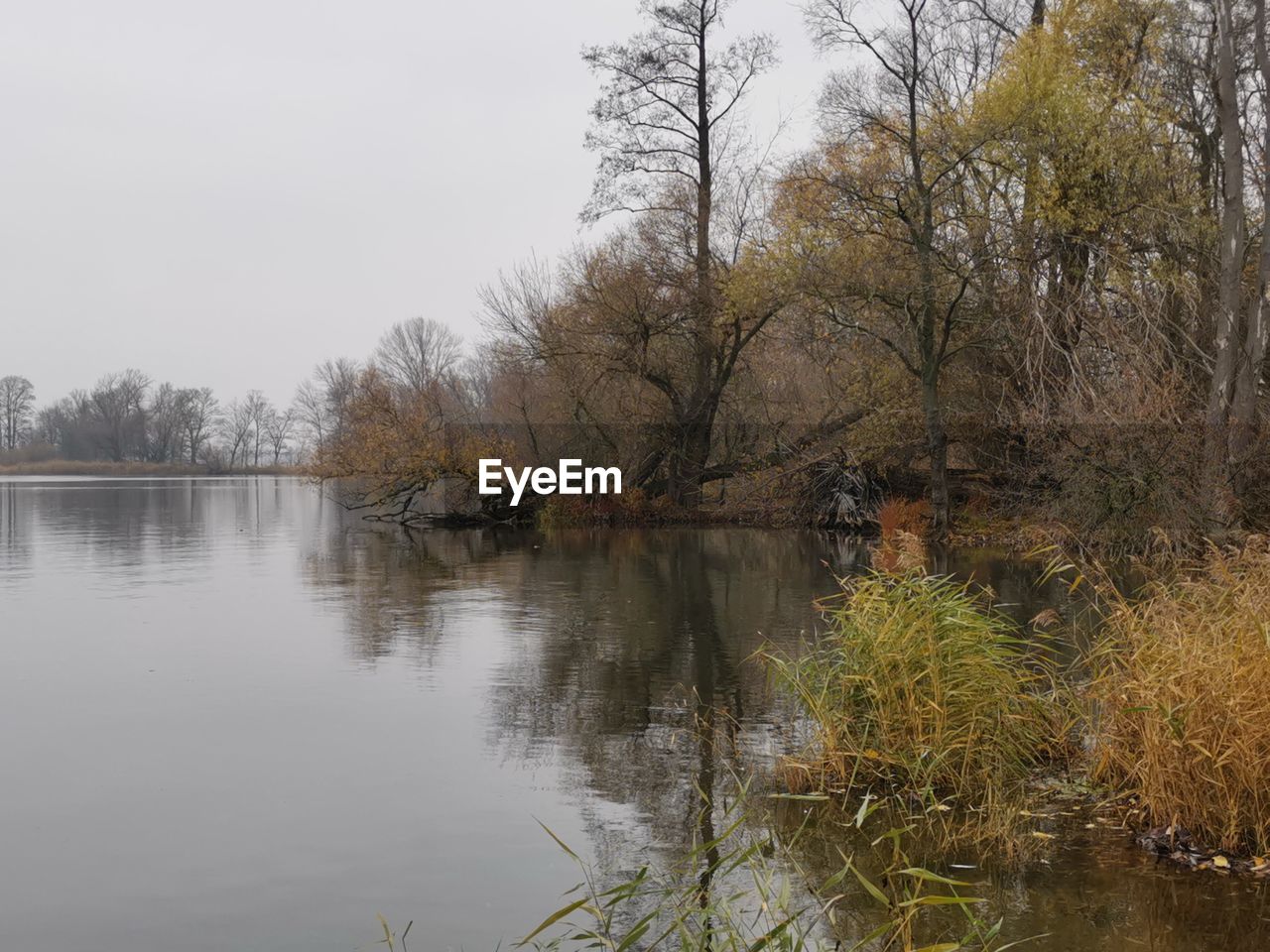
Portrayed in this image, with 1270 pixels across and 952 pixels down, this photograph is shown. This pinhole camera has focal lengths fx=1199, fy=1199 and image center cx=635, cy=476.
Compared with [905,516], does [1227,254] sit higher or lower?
higher

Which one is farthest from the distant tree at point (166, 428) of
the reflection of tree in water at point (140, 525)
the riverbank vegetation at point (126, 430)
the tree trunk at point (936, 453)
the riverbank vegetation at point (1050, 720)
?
the riverbank vegetation at point (1050, 720)

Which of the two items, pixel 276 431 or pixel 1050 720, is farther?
pixel 276 431

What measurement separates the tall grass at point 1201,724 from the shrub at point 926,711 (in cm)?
56

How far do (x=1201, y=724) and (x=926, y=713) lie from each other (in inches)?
59.8

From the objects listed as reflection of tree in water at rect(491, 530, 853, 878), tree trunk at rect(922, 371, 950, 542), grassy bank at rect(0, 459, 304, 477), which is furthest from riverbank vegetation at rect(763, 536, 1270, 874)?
grassy bank at rect(0, 459, 304, 477)

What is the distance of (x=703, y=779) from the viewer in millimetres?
7242

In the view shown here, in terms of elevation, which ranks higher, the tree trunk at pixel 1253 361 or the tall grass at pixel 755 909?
the tree trunk at pixel 1253 361

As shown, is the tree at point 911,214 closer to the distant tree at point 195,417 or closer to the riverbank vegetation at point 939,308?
the riverbank vegetation at point 939,308

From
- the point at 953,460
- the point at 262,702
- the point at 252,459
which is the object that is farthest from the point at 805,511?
the point at 252,459

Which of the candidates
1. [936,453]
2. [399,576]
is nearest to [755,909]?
[399,576]

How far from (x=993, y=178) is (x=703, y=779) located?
2167cm

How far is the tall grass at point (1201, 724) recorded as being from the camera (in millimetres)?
5699

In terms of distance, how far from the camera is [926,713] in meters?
6.90

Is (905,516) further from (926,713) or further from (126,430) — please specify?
(126,430)
